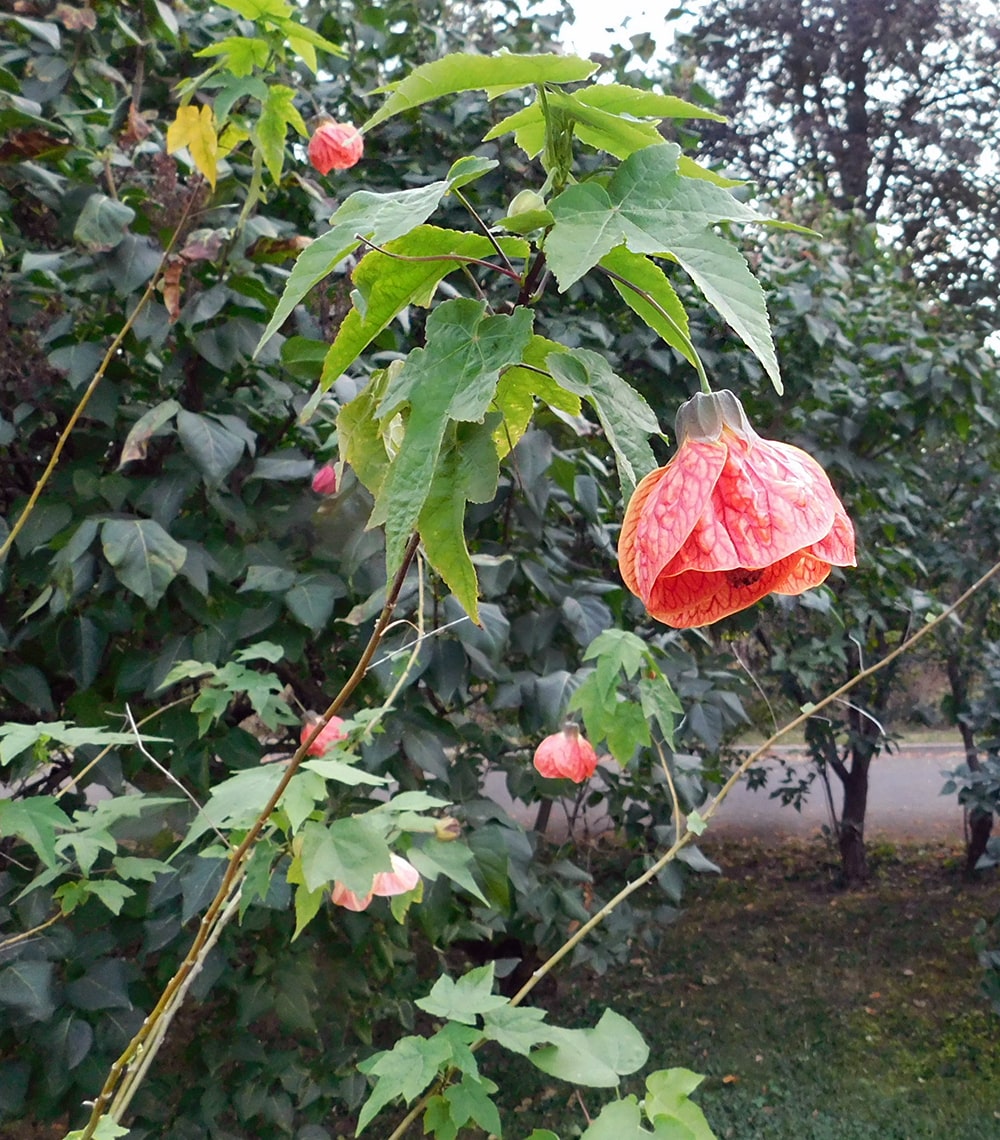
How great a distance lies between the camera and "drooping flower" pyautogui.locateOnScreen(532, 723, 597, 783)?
1630 mm

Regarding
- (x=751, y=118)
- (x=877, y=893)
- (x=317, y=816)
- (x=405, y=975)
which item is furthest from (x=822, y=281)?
(x=751, y=118)

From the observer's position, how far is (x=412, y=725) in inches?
68.9

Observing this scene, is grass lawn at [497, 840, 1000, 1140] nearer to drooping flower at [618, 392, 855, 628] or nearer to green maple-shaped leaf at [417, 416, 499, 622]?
drooping flower at [618, 392, 855, 628]

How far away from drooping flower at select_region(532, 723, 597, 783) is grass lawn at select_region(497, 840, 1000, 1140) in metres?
1.71

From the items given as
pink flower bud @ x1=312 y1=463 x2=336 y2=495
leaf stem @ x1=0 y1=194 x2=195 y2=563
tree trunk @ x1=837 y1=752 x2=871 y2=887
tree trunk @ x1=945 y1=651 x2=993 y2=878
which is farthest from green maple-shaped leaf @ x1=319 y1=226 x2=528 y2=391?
tree trunk @ x1=837 y1=752 x2=871 y2=887

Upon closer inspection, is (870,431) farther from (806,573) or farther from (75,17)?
(806,573)

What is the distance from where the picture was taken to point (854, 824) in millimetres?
4703

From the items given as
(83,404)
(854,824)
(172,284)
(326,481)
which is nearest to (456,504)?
(83,404)

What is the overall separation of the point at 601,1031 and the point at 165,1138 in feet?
3.99

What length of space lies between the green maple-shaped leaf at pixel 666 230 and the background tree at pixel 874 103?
6.16 metres

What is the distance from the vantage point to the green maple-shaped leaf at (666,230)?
40cm

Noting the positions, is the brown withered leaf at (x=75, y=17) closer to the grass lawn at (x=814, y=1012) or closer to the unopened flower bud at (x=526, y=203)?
the unopened flower bud at (x=526, y=203)

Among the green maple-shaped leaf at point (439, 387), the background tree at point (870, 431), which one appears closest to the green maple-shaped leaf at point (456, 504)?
the green maple-shaped leaf at point (439, 387)

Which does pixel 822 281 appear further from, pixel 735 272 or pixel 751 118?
pixel 751 118
